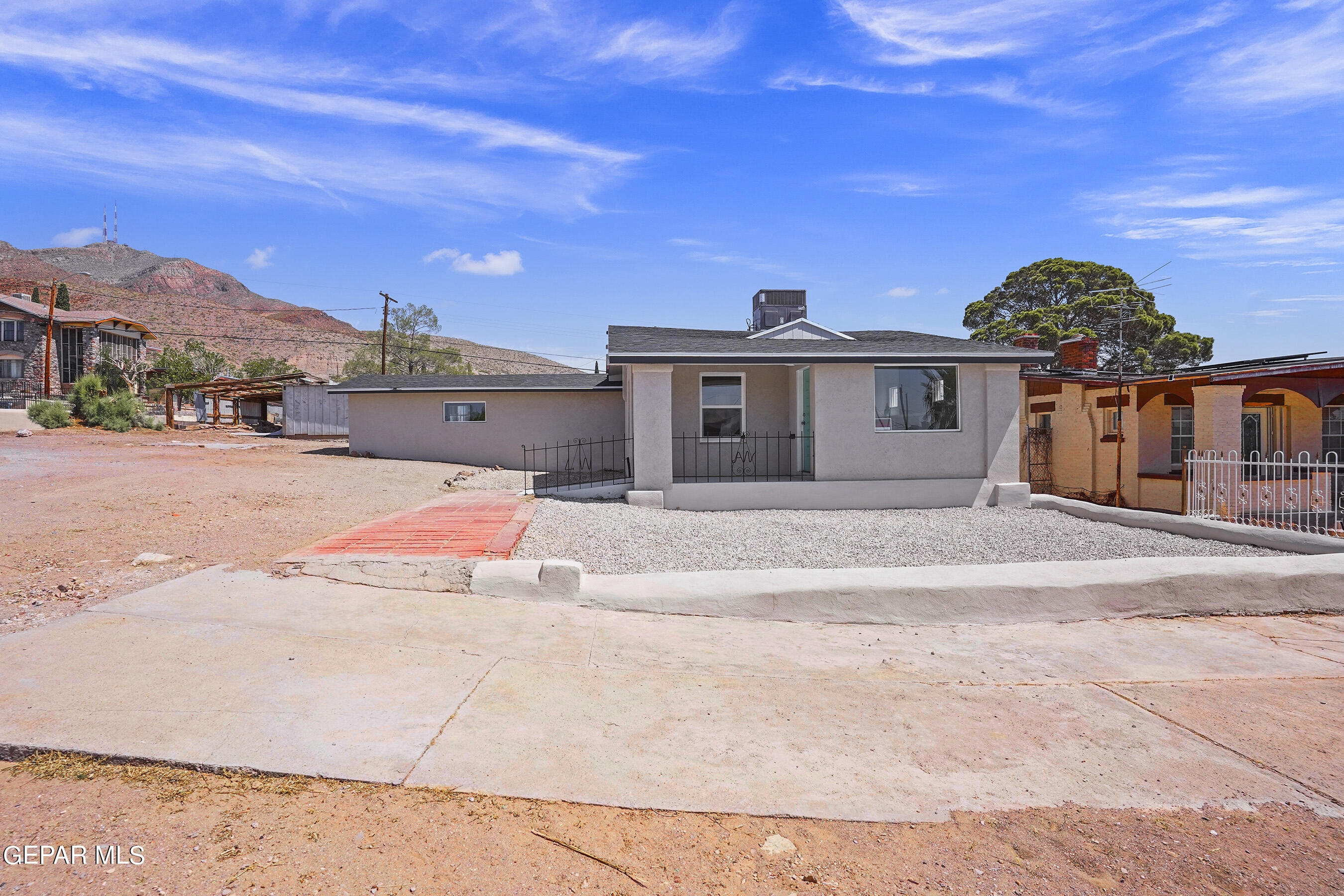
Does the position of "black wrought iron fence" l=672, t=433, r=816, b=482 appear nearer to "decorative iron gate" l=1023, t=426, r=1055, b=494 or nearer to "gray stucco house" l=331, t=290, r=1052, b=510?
"gray stucco house" l=331, t=290, r=1052, b=510

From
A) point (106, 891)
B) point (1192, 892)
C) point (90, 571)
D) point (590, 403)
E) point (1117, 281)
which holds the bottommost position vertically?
point (1192, 892)

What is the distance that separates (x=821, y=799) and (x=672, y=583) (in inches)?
117

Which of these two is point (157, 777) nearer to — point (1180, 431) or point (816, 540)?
point (816, 540)

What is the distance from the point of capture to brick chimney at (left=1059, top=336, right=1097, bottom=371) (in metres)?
19.9

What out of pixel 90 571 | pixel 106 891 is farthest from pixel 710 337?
pixel 106 891

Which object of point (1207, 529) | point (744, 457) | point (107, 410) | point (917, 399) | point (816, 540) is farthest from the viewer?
point (107, 410)

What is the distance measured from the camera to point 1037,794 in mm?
3090

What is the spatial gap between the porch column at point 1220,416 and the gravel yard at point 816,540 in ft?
16.8

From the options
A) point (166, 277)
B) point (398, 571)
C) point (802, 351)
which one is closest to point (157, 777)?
point (398, 571)

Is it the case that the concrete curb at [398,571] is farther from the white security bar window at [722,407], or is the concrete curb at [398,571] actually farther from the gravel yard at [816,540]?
the white security bar window at [722,407]

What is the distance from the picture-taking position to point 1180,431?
16562 mm

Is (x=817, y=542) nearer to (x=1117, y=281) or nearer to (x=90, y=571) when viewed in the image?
(x=90, y=571)

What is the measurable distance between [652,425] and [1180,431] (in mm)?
13301

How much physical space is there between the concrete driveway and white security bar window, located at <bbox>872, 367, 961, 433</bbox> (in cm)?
757
